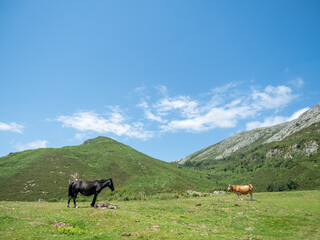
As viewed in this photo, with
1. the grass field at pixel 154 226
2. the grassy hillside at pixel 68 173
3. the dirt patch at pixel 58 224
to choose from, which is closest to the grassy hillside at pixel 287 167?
the grassy hillside at pixel 68 173

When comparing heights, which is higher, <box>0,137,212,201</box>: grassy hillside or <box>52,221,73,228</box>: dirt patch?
<box>0,137,212,201</box>: grassy hillside

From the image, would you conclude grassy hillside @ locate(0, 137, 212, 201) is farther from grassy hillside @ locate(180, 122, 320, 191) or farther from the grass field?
grassy hillside @ locate(180, 122, 320, 191)

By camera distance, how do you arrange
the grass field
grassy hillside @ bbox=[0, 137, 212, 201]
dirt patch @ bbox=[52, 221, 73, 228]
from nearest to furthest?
the grass field, dirt patch @ bbox=[52, 221, 73, 228], grassy hillside @ bbox=[0, 137, 212, 201]

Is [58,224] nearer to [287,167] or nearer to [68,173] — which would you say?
[68,173]

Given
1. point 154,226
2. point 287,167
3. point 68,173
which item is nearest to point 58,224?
point 154,226

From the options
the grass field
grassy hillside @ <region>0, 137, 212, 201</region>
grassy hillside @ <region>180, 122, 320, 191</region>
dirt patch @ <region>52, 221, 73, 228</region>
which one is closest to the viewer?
the grass field

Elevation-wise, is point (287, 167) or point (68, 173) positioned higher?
point (68, 173)

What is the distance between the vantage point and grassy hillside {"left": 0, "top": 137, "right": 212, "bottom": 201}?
62.9 metres

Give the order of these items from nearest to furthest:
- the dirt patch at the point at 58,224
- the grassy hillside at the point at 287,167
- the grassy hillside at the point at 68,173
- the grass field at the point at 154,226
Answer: the grass field at the point at 154,226 → the dirt patch at the point at 58,224 → the grassy hillside at the point at 68,173 → the grassy hillside at the point at 287,167

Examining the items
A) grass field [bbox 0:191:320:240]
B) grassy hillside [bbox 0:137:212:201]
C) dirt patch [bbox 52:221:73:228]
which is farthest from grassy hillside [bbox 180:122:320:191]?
dirt patch [bbox 52:221:73:228]

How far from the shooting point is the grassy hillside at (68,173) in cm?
6288

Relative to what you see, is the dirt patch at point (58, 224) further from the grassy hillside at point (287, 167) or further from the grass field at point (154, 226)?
the grassy hillside at point (287, 167)

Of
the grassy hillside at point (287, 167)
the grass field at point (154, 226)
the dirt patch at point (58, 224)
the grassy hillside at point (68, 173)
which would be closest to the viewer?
the grass field at point (154, 226)

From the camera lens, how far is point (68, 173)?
7912 centimetres
